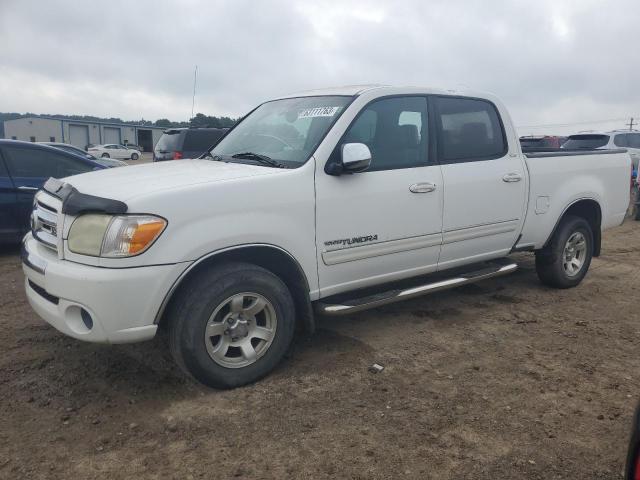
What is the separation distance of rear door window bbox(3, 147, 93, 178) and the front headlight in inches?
178

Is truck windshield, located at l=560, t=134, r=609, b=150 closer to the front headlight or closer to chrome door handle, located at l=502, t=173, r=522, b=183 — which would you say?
chrome door handle, located at l=502, t=173, r=522, b=183

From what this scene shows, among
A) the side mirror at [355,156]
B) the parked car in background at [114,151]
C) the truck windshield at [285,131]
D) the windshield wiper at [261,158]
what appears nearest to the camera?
the side mirror at [355,156]

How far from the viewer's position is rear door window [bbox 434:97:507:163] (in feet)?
14.6

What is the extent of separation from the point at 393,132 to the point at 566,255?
2.70 metres

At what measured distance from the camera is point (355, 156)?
142 inches

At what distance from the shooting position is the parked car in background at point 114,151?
140ft

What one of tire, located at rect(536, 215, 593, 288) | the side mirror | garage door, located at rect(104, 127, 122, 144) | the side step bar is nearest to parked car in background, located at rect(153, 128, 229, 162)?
tire, located at rect(536, 215, 593, 288)

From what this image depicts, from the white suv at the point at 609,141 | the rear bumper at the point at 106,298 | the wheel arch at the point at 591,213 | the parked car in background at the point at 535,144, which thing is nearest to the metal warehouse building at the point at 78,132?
the white suv at the point at 609,141

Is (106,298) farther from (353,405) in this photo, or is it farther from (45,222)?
(353,405)

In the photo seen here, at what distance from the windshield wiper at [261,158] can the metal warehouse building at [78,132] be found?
54.4 m

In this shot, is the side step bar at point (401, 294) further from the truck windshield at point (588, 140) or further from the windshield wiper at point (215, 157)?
the truck windshield at point (588, 140)

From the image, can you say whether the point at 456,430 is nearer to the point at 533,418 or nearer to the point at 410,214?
the point at 533,418

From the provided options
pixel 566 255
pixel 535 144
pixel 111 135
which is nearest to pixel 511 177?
pixel 566 255

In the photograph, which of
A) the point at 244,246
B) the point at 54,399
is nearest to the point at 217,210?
the point at 244,246
